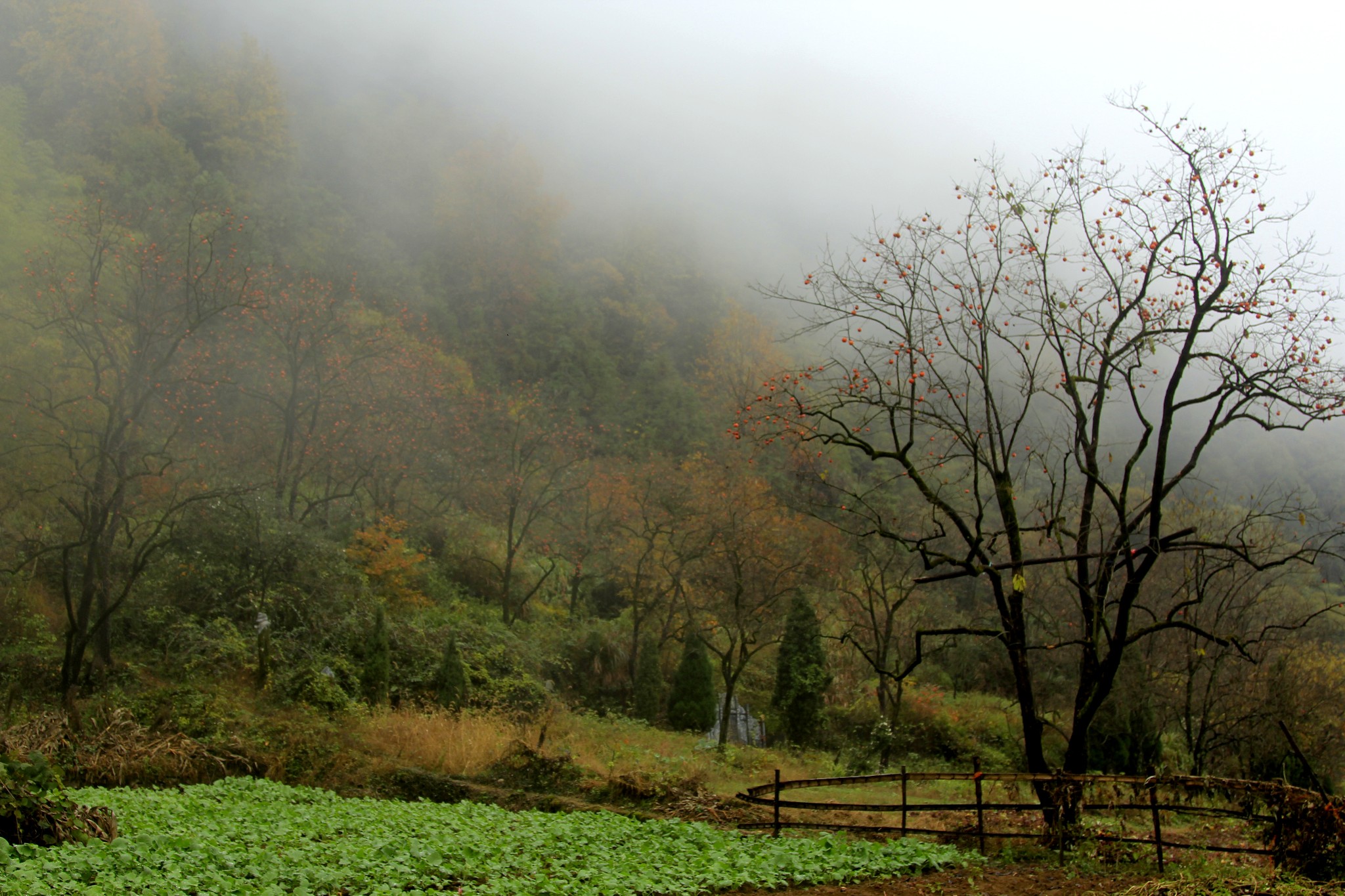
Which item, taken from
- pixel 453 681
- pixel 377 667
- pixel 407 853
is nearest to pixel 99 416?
pixel 377 667

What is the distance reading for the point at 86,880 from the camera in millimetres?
5570

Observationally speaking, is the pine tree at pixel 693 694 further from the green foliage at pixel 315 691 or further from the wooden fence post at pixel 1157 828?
the wooden fence post at pixel 1157 828

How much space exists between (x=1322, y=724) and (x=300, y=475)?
26.0m

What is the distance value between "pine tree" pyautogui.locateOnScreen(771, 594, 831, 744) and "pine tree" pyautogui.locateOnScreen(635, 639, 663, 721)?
132 inches

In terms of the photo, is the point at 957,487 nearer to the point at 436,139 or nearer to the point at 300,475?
the point at 300,475

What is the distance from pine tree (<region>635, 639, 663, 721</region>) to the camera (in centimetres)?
2447

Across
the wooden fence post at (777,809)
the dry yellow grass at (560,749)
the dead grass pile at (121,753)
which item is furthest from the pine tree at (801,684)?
the dead grass pile at (121,753)

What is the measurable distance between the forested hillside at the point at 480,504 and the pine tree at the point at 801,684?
0.11m

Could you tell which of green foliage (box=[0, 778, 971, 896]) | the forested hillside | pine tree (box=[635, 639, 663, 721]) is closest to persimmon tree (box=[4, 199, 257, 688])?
the forested hillside

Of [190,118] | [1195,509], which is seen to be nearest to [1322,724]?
[1195,509]

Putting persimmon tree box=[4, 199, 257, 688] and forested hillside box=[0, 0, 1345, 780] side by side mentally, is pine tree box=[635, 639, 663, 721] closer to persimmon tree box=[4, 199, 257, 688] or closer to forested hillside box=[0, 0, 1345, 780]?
forested hillside box=[0, 0, 1345, 780]

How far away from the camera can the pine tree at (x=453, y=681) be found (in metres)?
18.6

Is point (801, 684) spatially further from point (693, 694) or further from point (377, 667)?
point (377, 667)

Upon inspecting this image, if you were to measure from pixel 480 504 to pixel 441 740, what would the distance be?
1693 cm
